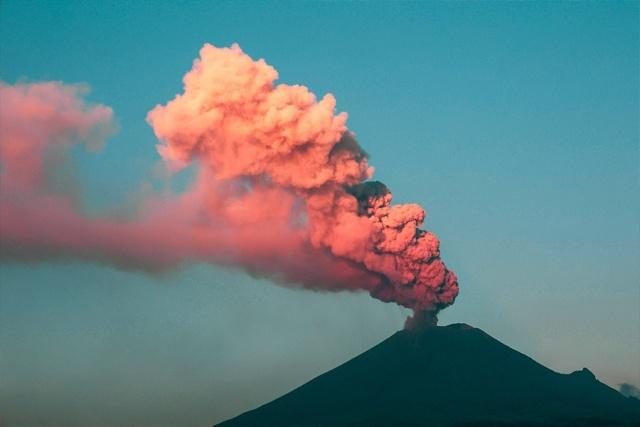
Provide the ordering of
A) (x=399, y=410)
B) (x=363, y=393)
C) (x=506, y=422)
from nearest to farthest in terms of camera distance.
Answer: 1. (x=506, y=422)
2. (x=399, y=410)
3. (x=363, y=393)

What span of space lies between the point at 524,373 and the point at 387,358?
11.7m

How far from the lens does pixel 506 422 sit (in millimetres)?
85875

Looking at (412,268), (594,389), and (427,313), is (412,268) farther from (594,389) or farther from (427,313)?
(594,389)

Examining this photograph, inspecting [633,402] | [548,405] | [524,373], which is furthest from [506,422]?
[633,402]

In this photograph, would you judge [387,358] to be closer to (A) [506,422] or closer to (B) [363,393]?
(B) [363,393]

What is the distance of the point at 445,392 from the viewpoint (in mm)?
95125

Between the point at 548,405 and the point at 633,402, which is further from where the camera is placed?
the point at 633,402

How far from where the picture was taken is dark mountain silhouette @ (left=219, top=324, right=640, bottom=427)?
89500mm

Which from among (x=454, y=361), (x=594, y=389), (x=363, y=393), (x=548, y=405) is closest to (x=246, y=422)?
(x=363, y=393)

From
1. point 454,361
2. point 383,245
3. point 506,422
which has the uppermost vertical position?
point 383,245

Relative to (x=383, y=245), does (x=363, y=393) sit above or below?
below

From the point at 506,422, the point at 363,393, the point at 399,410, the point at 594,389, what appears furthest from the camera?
the point at 594,389

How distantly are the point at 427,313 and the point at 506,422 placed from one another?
36.3 feet

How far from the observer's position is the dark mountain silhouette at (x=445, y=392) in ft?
294
